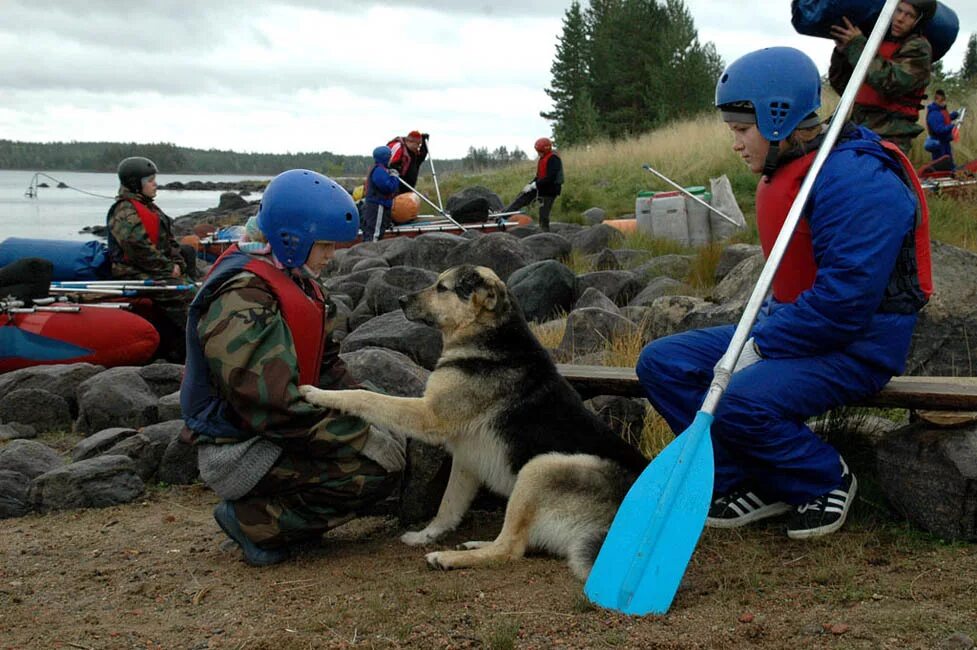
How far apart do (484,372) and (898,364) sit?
2.00m

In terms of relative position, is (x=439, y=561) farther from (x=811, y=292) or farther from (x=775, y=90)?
(x=775, y=90)

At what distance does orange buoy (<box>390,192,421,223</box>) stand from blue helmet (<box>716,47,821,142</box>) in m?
17.6

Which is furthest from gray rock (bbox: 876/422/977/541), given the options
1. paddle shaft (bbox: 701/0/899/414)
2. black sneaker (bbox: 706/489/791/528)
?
paddle shaft (bbox: 701/0/899/414)

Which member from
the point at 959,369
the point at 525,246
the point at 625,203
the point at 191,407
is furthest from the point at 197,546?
the point at 625,203

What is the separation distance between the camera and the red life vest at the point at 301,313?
16.7 ft

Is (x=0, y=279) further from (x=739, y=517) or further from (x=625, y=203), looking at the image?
(x=625, y=203)

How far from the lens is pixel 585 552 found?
15.4 feet

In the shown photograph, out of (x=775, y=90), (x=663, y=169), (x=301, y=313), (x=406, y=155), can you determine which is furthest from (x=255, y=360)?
(x=663, y=169)

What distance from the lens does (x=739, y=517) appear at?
5.10 m

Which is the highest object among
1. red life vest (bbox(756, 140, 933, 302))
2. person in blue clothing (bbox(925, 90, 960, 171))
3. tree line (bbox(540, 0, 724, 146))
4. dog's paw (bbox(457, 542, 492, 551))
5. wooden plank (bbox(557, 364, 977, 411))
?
tree line (bbox(540, 0, 724, 146))

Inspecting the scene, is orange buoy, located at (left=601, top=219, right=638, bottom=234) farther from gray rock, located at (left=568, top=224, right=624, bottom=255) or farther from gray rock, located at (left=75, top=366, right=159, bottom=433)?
gray rock, located at (left=75, top=366, right=159, bottom=433)

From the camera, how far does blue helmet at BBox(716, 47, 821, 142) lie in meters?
4.75

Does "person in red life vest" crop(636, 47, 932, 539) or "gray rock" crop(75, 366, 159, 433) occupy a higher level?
"person in red life vest" crop(636, 47, 932, 539)

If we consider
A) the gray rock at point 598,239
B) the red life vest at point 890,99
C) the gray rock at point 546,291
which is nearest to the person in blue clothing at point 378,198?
the gray rock at point 598,239
